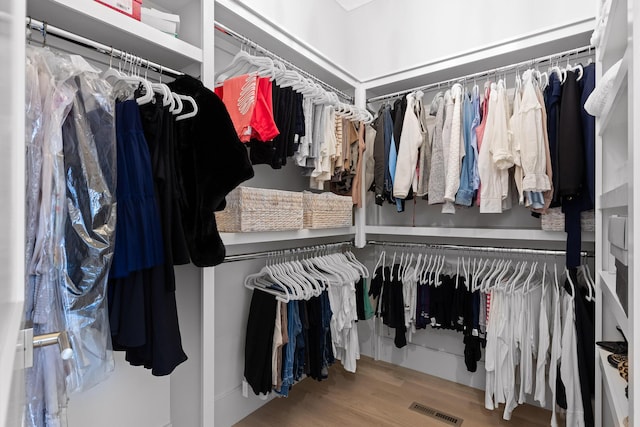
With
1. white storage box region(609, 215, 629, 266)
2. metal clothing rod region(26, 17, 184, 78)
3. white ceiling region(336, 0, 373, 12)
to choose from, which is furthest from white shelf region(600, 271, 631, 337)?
white ceiling region(336, 0, 373, 12)

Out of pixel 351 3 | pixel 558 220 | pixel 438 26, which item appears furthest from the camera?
pixel 351 3

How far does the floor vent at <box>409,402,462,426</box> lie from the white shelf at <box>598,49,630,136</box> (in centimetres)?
Answer: 169

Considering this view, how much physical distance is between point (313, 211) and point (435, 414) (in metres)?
1.43

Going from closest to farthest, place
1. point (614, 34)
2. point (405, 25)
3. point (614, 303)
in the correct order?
1. point (614, 303)
2. point (614, 34)
3. point (405, 25)

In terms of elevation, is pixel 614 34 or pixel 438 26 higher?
pixel 438 26

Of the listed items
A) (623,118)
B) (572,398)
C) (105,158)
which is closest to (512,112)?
(623,118)

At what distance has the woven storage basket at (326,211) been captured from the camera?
6.50ft

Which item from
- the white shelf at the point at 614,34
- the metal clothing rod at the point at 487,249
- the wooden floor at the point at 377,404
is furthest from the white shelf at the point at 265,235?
the white shelf at the point at 614,34

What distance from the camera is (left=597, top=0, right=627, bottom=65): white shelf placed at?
1.04 meters

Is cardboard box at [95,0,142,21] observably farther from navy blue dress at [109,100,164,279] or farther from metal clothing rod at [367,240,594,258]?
metal clothing rod at [367,240,594,258]

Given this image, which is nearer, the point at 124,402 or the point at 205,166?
the point at 205,166

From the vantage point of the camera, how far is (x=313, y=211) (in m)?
1.97

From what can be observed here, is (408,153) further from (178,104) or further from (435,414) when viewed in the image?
(435,414)

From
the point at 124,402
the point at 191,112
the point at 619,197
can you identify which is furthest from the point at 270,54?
the point at 124,402
